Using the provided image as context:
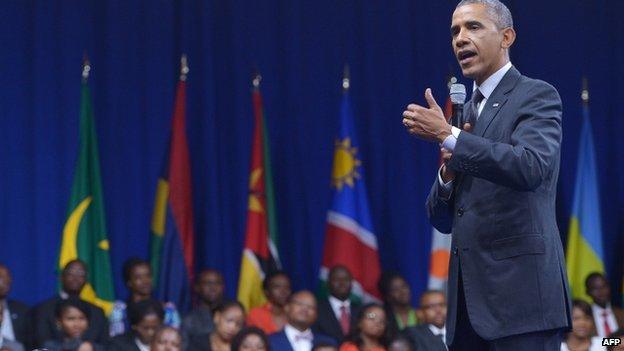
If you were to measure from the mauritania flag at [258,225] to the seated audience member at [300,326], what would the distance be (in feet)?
2.77

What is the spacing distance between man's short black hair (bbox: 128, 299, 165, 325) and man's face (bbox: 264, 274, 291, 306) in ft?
3.13

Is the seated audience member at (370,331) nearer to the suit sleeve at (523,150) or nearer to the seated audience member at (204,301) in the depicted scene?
the seated audience member at (204,301)

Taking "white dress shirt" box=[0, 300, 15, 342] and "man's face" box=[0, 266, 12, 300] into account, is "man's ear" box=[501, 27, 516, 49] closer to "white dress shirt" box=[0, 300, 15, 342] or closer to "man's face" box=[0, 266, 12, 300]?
"white dress shirt" box=[0, 300, 15, 342]

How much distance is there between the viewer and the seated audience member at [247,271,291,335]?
8328 mm

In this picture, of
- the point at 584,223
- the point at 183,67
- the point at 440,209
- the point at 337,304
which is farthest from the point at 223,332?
the point at 440,209

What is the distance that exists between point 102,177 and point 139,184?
282 mm

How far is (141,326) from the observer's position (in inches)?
302

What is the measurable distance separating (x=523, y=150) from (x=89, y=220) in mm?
6061

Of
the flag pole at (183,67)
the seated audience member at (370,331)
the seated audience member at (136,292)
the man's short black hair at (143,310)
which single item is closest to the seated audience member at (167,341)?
the man's short black hair at (143,310)

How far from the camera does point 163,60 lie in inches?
367

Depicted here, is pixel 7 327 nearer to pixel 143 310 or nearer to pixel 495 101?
pixel 143 310

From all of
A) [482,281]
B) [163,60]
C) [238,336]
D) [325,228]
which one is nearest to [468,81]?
[325,228]

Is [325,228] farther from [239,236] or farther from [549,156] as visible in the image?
[549,156]

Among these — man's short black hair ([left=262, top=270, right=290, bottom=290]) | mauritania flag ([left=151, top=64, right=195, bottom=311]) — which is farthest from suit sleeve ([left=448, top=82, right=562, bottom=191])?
mauritania flag ([left=151, top=64, right=195, bottom=311])
